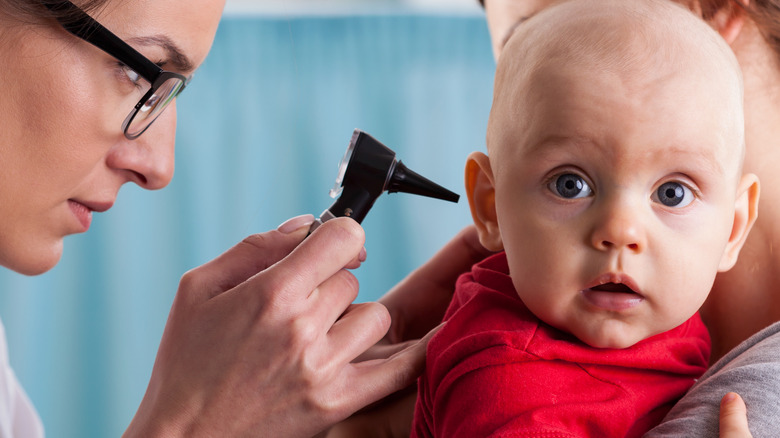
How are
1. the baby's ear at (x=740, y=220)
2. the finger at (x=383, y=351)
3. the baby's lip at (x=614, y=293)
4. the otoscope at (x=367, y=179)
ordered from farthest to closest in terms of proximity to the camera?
the finger at (x=383, y=351)
the otoscope at (x=367, y=179)
the baby's ear at (x=740, y=220)
the baby's lip at (x=614, y=293)

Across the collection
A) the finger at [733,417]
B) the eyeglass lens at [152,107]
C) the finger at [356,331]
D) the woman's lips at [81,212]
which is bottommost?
the finger at [733,417]

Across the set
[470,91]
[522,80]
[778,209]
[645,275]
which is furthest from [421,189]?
A: [470,91]

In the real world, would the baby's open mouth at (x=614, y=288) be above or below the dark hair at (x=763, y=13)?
below

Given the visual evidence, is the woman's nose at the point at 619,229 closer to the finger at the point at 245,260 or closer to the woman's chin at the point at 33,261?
the finger at the point at 245,260

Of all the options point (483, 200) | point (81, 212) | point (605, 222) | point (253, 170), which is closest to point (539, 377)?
point (605, 222)

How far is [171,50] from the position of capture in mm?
1145

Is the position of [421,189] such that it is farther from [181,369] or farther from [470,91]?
[470,91]

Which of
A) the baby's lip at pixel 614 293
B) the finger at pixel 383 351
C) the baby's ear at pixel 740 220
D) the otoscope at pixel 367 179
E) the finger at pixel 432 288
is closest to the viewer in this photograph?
the baby's lip at pixel 614 293

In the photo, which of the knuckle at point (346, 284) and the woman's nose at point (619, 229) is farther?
the knuckle at point (346, 284)

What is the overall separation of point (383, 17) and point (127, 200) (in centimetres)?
134

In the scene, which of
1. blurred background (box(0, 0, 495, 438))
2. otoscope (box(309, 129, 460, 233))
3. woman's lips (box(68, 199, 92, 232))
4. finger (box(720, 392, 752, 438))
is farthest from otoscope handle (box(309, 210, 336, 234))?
blurred background (box(0, 0, 495, 438))

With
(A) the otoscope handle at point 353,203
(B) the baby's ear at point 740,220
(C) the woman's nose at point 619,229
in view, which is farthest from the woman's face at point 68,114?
(B) the baby's ear at point 740,220

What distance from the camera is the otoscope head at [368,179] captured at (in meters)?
1.16

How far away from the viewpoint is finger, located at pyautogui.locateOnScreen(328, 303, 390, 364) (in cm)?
108
